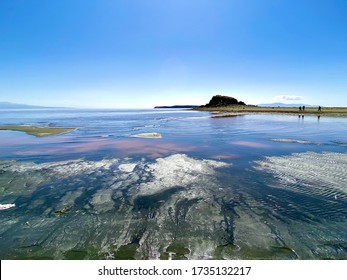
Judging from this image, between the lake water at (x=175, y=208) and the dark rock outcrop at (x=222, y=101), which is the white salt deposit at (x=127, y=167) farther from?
the dark rock outcrop at (x=222, y=101)

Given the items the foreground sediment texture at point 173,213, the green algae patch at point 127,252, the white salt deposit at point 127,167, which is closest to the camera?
the green algae patch at point 127,252

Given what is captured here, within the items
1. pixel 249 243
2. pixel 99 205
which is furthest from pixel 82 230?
pixel 249 243

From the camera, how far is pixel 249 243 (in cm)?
622

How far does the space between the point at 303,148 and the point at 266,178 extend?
9220mm

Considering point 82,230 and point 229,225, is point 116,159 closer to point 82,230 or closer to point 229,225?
point 82,230

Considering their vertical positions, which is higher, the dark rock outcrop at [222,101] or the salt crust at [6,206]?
the dark rock outcrop at [222,101]

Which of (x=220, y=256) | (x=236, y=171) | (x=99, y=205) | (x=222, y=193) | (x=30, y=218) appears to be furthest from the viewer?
(x=236, y=171)

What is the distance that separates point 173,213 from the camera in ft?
25.8

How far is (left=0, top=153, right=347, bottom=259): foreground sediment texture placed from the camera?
19.8 ft

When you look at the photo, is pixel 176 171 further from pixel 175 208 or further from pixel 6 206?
pixel 6 206

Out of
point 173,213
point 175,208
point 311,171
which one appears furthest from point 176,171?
point 311,171

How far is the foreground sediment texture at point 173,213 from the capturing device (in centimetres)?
603

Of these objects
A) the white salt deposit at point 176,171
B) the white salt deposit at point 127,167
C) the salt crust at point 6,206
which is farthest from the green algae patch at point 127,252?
the white salt deposit at point 127,167

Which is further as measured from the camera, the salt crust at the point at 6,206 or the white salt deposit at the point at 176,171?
the white salt deposit at the point at 176,171
